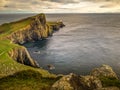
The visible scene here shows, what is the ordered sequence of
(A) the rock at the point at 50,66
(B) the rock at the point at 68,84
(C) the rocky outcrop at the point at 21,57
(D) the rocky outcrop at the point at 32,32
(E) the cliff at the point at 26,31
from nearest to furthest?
(B) the rock at the point at 68,84 < (A) the rock at the point at 50,66 < (C) the rocky outcrop at the point at 21,57 < (E) the cliff at the point at 26,31 < (D) the rocky outcrop at the point at 32,32

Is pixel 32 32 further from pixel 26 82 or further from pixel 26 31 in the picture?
pixel 26 82

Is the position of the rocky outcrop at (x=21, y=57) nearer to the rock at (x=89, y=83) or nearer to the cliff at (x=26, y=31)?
the cliff at (x=26, y=31)

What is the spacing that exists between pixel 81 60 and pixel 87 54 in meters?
9.81

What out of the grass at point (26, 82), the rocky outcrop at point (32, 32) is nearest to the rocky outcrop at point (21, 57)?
the grass at point (26, 82)

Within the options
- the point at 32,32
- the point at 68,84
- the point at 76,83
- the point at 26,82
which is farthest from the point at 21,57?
the point at 32,32

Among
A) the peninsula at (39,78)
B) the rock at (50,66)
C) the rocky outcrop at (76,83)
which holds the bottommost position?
the rock at (50,66)

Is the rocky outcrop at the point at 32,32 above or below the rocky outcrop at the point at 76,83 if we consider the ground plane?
below

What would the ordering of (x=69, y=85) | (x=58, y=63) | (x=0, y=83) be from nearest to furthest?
(x=69, y=85)
(x=0, y=83)
(x=58, y=63)

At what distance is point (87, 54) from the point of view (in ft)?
299

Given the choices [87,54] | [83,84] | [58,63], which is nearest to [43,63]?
[58,63]

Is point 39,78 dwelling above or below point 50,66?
above

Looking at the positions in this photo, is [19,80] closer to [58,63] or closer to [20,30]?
[58,63]

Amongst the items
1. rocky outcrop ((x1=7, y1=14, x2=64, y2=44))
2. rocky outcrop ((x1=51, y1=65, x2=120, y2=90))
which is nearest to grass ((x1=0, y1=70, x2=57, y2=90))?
rocky outcrop ((x1=51, y1=65, x2=120, y2=90))

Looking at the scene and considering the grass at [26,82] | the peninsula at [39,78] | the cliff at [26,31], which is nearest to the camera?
the peninsula at [39,78]
